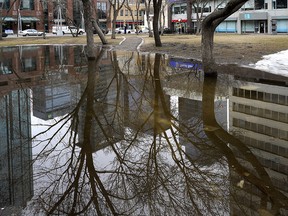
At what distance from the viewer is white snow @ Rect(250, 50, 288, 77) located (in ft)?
55.5

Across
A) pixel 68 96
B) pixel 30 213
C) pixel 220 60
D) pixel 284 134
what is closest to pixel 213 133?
pixel 284 134

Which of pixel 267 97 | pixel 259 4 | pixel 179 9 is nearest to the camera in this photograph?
pixel 267 97

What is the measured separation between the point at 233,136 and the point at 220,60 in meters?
13.3

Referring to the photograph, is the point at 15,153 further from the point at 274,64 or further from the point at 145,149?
the point at 274,64

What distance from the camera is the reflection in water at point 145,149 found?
17.9ft

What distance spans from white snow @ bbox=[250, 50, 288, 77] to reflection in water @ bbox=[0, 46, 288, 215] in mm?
2950

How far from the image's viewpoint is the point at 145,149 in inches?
301

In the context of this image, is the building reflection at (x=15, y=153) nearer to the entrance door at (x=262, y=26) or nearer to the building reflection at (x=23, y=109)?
the building reflection at (x=23, y=109)

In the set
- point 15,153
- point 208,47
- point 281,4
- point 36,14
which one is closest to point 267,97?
point 208,47

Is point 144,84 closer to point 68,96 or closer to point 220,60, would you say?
point 68,96

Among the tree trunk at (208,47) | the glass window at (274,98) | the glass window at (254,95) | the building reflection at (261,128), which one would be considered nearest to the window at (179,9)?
the tree trunk at (208,47)

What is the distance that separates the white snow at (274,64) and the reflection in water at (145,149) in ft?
9.68

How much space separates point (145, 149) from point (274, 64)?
12.7 metres

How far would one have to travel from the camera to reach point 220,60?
21.1m
